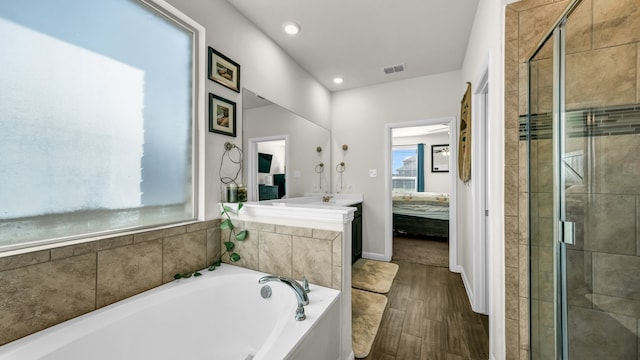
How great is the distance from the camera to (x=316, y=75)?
312 centimetres

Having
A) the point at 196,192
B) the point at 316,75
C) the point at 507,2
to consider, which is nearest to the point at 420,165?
the point at 316,75

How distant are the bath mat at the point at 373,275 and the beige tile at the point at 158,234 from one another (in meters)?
1.84

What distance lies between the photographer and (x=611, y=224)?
1062 millimetres

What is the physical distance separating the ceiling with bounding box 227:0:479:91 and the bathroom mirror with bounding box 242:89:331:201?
660 mm

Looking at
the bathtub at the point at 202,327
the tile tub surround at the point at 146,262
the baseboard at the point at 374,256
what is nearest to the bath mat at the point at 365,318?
the tile tub surround at the point at 146,262

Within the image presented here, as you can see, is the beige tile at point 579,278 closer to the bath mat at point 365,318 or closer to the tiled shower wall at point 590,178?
the tiled shower wall at point 590,178

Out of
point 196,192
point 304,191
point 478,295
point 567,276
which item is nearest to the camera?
point 567,276

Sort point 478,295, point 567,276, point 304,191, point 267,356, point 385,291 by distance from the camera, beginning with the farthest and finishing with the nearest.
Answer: point 304,191
point 385,291
point 478,295
point 567,276
point 267,356

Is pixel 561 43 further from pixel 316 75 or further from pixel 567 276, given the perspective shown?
pixel 316 75

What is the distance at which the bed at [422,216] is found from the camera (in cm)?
429

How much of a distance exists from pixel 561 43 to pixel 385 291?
2.29 meters

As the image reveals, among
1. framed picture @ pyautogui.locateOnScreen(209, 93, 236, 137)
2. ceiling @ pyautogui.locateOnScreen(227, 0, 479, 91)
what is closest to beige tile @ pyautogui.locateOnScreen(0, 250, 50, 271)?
framed picture @ pyautogui.locateOnScreen(209, 93, 236, 137)

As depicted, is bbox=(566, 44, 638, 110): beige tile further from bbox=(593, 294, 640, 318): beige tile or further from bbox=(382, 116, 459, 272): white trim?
bbox=(382, 116, 459, 272): white trim

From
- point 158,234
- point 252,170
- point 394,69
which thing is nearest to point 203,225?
point 158,234
